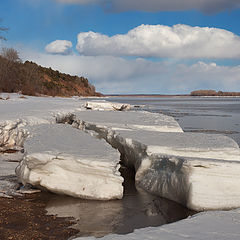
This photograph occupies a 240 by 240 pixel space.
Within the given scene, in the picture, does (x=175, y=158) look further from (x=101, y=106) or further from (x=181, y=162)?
(x=101, y=106)

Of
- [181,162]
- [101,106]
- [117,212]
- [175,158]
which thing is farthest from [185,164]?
[101,106]

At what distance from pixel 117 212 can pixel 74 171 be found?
3.45 ft

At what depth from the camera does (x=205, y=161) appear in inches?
192

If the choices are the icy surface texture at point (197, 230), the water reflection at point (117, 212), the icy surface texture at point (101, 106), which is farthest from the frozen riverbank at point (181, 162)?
the icy surface texture at point (101, 106)

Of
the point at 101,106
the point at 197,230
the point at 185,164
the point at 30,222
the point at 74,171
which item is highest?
the point at 101,106

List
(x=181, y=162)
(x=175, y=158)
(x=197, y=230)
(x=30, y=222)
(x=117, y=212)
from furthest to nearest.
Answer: (x=175, y=158), (x=181, y=162), (x=117, y=212), (x=30, y=222), (x=197, y=230)

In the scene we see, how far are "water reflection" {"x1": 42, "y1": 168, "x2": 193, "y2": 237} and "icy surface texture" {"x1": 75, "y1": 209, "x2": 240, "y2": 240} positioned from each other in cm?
87

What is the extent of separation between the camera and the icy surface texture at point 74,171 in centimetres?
518

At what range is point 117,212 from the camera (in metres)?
4.73

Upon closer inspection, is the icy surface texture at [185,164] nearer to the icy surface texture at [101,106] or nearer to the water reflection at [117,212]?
the water reflection at [117,212]

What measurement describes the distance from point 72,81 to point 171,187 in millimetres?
85618

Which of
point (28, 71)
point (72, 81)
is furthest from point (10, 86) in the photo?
point (72, 81)

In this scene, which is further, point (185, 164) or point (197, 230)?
point (185, 164)

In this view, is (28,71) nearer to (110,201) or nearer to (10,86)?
(10,86)
